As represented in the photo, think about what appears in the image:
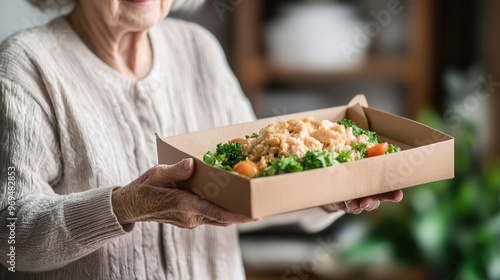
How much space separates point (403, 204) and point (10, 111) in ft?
5.96

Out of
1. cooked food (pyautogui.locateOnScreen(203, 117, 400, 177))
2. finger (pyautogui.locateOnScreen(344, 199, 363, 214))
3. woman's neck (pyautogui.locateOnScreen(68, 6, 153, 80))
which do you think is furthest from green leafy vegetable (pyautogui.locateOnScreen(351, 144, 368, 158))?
woman's neck (pyautogui.locateOnScreen(68, 6, 153, 80))

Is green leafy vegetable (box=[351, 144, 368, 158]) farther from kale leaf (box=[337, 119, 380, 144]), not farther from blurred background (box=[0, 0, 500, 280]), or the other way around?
blurred background (box=[0, 0, 500, 280])

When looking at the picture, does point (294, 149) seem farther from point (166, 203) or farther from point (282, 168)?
point (166, 203)

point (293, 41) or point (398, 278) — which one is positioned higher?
point (293, 41)

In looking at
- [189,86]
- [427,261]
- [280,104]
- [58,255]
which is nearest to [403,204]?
[427,261]

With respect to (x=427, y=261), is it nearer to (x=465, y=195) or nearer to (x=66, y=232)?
(x=465, y=195)

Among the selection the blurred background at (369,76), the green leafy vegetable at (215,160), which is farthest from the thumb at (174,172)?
the blurred background at (369,76)

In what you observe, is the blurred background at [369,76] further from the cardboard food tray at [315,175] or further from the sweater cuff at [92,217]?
the sweater cuff at [92,217]

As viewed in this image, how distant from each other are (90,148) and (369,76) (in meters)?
1.90

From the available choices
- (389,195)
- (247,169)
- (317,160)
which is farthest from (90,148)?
(389,195)

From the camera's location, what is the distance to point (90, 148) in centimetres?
174

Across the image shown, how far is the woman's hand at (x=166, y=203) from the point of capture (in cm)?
144

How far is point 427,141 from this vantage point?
5.39 ft

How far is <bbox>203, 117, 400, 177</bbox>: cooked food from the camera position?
145 centimetres
